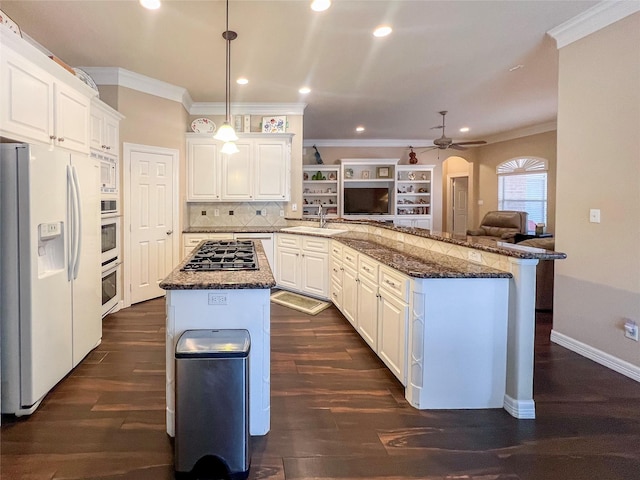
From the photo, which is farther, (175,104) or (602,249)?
(175,104)

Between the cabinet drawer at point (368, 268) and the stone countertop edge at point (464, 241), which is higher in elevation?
the stone countertop edge at point (464, 241)

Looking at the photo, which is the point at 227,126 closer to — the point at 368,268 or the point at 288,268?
the point at 368,268

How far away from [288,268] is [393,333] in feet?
9.16

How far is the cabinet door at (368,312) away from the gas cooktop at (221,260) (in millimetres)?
1022

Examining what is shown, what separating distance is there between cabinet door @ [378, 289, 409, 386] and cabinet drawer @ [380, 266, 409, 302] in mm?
43

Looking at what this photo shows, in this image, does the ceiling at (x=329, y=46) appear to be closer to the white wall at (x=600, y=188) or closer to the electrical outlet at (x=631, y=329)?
the white wall at (x=600, y=188)

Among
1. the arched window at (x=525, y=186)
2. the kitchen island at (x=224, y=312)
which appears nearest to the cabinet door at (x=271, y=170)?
the kitchen island at (x=224, y=312)

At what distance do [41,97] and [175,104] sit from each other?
2.56 metres

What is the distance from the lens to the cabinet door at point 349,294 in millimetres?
3580

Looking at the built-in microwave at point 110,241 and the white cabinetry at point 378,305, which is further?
the built-in microwave at point 110,241

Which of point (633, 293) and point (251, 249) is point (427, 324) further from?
point (633, 293)

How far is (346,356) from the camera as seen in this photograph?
311cm

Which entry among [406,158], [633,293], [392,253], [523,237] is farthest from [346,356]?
[406,158]

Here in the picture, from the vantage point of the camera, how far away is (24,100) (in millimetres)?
2385
